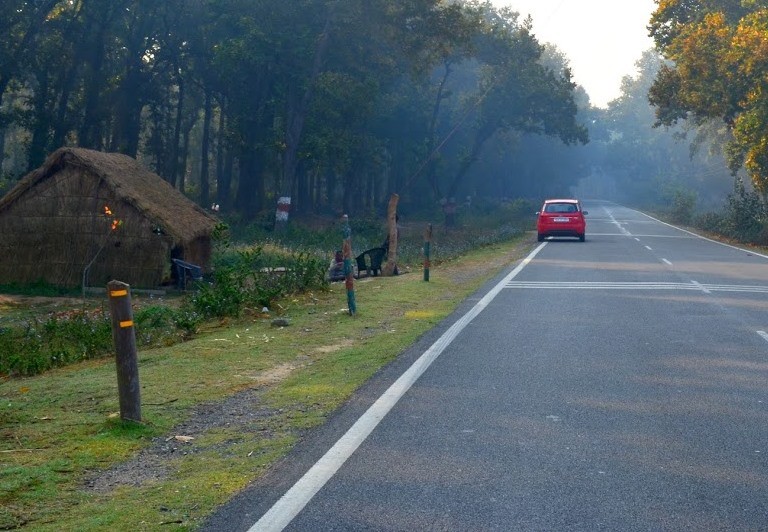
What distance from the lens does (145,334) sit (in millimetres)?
14398

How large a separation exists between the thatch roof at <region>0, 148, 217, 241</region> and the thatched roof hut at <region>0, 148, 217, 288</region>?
0.02 meters

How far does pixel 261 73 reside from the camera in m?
47.4

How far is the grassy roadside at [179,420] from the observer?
6.22 meters

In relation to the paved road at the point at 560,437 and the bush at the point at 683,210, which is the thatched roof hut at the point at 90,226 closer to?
the paved road at the point at 560,437

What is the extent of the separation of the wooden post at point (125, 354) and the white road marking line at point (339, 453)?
1.84m

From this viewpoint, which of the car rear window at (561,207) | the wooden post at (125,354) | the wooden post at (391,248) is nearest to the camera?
the wooden post at (125,354)

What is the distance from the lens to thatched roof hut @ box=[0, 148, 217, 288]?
23812mm

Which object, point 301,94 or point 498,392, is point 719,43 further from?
point 498,392

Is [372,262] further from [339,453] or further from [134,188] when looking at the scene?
[339,453]

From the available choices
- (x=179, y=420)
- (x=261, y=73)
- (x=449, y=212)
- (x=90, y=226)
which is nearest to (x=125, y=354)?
(x=179, y=420)

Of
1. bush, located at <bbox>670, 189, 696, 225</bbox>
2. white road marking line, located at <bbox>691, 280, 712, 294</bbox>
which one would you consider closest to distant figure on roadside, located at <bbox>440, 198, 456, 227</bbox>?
bush, located at <bbox>670, 189, 696, 225</bbox>

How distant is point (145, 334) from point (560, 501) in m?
9.45

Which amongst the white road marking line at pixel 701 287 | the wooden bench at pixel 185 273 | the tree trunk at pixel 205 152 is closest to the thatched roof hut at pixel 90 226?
the wooden bench at pixel 185 273

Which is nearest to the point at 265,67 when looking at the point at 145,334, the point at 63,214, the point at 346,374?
the point at 63,214
